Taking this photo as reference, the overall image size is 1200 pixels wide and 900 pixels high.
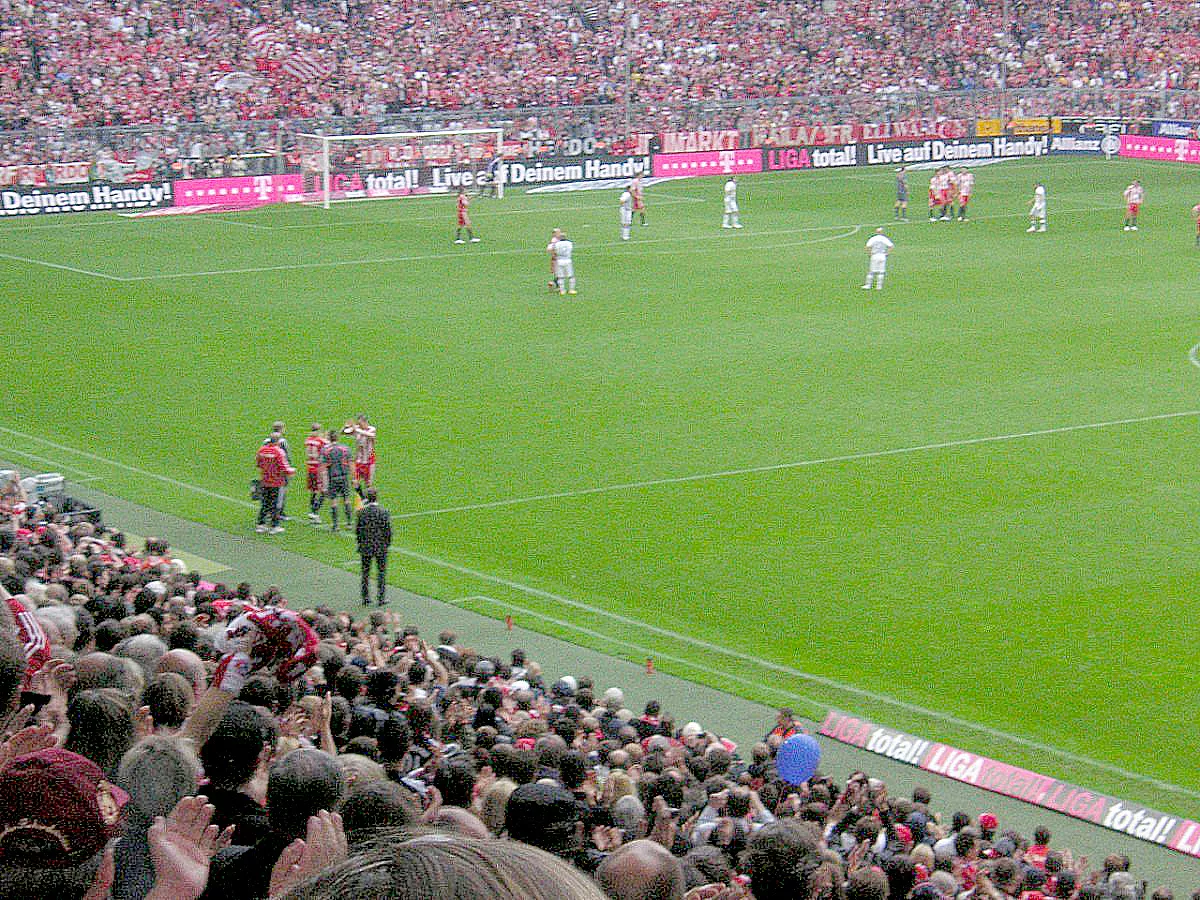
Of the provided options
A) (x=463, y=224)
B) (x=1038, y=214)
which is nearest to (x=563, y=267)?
(x=463, y=224)

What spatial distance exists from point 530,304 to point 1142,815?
26.0 metres

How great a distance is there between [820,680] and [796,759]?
4900mm

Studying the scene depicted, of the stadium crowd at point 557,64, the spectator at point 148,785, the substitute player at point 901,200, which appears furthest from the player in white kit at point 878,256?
the spectator at point 148,785

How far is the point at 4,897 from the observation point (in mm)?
3729

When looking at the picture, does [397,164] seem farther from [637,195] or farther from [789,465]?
[789,465]

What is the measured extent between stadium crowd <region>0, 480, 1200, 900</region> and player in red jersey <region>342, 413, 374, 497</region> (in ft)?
22.8

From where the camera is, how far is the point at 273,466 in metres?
21.4

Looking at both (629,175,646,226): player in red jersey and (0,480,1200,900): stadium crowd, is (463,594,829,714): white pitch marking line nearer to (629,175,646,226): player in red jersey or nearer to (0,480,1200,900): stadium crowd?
(0,480,1200,900): stadium crowd

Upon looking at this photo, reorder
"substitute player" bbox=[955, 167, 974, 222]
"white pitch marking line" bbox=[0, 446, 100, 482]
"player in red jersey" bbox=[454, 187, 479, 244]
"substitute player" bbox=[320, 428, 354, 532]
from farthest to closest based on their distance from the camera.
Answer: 1. "substitute player" bbox=[955, 167, 974, 222]
2. "player in red jersey" bbox=[454, 187, 479, 244]
3. "white pitch marking line" bbox=[0, 446, 100, 482]
4. "substitute player" bbox=[320, 428, 354, 532]

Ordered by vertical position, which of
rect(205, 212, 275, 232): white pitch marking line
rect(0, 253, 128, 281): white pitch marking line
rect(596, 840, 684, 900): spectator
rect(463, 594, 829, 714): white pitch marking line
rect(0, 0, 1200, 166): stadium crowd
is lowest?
rect(463, 594, 829, 714): white pitch marking line

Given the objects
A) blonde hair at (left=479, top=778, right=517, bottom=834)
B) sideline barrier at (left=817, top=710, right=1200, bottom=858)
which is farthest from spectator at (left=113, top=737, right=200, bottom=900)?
sideline barrier at (left=817, top=710, right=1200, bottom=858)

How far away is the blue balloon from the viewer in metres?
11.9

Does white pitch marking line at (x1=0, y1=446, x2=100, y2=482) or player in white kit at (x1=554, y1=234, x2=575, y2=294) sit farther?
player in white kit at (x1=554, y1=234, x2=575, y2=294)

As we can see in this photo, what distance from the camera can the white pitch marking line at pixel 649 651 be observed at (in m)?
16.3
